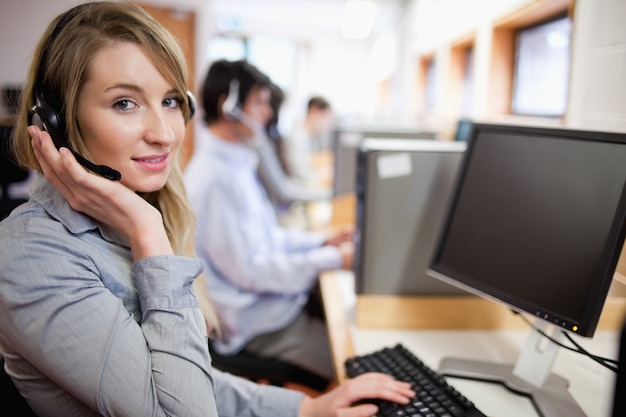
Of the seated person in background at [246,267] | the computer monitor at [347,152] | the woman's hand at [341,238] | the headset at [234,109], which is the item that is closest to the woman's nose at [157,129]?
the seated person in background at [246,267]

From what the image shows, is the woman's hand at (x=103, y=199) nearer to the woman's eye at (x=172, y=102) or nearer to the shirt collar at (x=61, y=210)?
the shirt collar at (x=61, y=210)

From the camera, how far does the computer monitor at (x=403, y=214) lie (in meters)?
1.27

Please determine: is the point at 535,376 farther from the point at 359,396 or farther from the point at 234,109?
the point at 234,109

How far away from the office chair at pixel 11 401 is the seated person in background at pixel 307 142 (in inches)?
142

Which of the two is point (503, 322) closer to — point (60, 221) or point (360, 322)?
point (360, 322)

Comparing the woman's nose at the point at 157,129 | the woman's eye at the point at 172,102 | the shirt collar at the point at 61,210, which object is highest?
the woman's eye at the point at 172,102

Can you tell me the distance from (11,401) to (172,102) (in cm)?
51

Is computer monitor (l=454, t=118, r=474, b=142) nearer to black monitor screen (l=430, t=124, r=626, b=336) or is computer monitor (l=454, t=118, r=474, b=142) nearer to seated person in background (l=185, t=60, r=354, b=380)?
seated person in background (l=185, t=60, r=354, b=380)

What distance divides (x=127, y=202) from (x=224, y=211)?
886mm

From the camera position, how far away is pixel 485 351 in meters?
1.13

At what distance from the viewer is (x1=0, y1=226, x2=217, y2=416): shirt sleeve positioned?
2.10ft

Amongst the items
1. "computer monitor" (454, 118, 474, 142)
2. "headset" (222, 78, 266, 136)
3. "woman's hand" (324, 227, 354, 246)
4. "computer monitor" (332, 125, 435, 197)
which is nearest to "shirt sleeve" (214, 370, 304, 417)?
"woman's hand" (324, 227, 354, 246)

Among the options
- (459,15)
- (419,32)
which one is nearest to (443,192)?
(459,15)

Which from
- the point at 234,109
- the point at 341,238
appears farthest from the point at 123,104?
the point at 341,238
